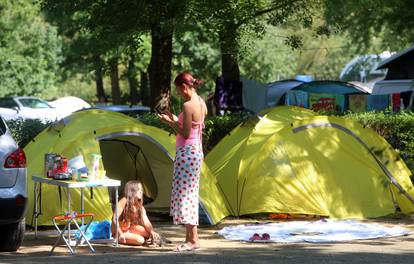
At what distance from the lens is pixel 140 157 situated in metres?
12.4

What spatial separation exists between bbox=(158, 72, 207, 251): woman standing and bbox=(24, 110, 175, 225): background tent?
1.77 metres

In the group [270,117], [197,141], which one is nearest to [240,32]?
[270,117]

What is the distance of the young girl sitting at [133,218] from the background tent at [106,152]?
0.71 metres

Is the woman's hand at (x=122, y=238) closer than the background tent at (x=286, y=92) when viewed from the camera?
Yes

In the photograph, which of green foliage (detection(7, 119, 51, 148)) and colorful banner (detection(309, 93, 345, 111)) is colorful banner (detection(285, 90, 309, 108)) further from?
green foliage (detection(7, 119, 51, 148))

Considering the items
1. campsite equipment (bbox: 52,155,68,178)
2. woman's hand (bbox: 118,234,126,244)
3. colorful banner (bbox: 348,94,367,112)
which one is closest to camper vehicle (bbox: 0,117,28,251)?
campsite equipment (bbox: 52,155,68,178)

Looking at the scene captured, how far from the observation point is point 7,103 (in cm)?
3098

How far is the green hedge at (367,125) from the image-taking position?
43.3ft

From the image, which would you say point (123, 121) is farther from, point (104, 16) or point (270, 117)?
point (104, 16)

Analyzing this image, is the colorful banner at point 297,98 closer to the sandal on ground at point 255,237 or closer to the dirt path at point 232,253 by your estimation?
the dirt path at point 232,253

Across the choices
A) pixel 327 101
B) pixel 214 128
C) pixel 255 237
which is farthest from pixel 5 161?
pixel 327 101

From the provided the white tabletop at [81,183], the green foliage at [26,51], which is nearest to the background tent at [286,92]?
the white tabletop at [81,183]

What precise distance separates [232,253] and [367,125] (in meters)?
5.39

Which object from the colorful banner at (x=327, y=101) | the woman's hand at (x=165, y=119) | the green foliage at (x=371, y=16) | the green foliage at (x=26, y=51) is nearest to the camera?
the woman's hand at (x=165, y=119)
